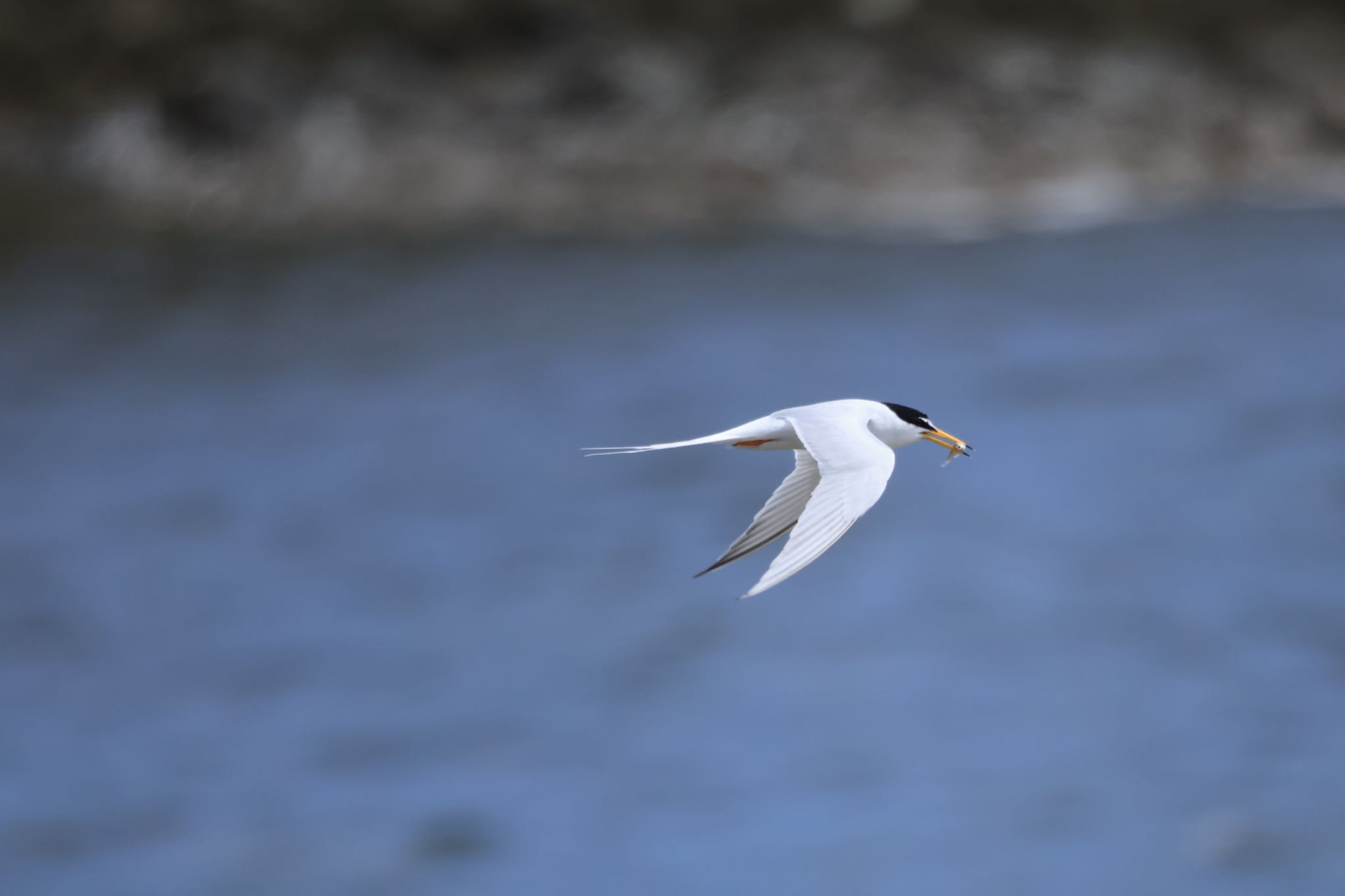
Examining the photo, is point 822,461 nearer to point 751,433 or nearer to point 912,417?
point 751,433

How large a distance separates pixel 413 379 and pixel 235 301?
290 cm

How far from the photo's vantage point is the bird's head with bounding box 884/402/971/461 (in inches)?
166

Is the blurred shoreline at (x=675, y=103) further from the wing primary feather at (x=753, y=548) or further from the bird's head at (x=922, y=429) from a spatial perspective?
the wing primary feather at (x=753, y=548)

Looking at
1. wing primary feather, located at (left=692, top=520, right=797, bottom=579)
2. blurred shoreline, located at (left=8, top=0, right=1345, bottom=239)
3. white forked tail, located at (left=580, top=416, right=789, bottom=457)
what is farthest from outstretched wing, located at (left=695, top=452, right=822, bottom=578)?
blurred shoreline, located at (left=8, top=0, right=1345, bottom=239)

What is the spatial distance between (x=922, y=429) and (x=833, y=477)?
1.84 feet

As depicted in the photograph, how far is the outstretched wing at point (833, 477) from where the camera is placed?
11.8 feet

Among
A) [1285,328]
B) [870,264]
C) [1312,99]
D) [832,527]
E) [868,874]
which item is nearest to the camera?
[832,527]

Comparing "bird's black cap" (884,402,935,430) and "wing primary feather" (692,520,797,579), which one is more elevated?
"bird's black cap" (884,402,935,430)

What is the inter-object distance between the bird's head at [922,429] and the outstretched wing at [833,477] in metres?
0.14

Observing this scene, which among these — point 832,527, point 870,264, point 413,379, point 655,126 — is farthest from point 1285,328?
point 832,527

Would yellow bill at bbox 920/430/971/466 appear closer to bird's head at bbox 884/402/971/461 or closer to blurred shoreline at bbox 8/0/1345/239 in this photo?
bird's head at bbox 884/402/971/461

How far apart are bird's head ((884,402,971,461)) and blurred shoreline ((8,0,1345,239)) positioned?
17.6 meters

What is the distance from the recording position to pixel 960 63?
21.9 m

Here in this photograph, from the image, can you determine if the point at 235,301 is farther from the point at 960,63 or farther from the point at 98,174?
the point at 960,63
